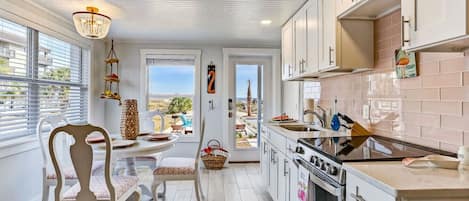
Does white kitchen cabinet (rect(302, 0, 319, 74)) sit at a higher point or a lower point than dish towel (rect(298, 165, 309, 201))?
higher

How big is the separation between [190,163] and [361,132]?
1.72 metres

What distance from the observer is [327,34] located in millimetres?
2492

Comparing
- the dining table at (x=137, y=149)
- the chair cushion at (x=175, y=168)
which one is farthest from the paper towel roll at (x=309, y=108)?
the dining table at (x=137, y=149)

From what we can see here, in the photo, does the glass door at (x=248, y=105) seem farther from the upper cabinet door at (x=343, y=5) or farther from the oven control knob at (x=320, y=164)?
the oven control knob at (x=320, y=164)

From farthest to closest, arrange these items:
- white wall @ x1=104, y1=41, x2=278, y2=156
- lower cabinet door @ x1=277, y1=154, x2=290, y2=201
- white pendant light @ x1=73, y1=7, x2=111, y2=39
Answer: white wall @ x1=104, y1=41, x2=278, y2=156 < white pendant light @ x1=73, y1=7, x2=111, y2=39 < lower cabinet door @ x1=277, y1=154, x2=290, y2=201

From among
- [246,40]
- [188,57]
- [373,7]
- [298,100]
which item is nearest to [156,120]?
[188,57]

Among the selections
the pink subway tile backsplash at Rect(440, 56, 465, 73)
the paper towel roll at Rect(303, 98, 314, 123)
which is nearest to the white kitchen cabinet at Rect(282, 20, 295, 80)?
the paper towel roll at Rect(303, 98, 314, 123)

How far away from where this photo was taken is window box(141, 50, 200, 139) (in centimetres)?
525

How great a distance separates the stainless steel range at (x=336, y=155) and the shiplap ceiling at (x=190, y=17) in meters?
1.59

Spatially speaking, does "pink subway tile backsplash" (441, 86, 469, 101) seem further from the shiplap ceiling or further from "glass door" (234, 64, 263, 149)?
"glass door" (234, 64, 263, 149)

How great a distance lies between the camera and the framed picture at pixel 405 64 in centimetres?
194

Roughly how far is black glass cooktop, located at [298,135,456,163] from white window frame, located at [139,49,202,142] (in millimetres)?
3210

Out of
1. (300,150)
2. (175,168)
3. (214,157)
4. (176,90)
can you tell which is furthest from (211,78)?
(300,150)

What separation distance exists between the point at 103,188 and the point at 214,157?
2647 millimetres
